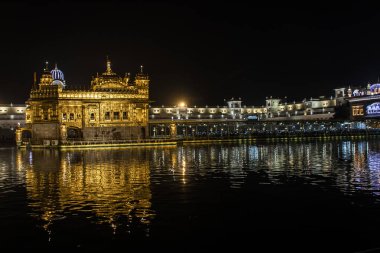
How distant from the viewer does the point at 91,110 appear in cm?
9756

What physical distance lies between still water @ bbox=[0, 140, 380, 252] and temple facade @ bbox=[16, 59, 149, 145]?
62.2 m

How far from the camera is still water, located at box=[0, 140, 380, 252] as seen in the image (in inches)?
627

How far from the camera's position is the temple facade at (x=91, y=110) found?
94.1 meters

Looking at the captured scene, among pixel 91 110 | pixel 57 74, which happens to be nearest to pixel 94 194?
pixel 91 110

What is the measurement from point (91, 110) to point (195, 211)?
79.9 metres

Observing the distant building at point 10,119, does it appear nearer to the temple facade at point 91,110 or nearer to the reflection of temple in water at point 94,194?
the temple facade at point 91,110

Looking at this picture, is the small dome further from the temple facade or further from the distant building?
the temple facade

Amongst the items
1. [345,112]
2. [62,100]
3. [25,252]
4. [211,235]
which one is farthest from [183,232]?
[345,112]

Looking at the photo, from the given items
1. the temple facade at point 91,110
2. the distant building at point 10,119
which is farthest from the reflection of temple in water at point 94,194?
the distant building at point 10,119

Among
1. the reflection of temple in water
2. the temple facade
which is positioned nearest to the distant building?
the temple facade

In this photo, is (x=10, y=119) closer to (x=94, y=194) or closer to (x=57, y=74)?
(x=57, y=74)

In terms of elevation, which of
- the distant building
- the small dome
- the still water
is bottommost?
the still water

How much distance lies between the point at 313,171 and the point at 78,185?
55.9ft

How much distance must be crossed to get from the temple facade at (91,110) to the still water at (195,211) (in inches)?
2447
